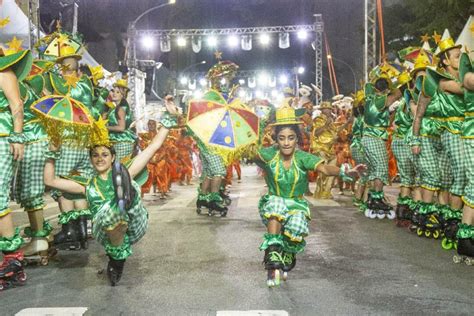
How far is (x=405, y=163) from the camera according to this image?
8.09 metres

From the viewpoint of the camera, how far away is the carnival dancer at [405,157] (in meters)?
7.78

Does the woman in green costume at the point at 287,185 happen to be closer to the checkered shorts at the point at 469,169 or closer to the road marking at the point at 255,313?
the road marking at the point at 255,313

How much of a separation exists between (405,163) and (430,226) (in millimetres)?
1286

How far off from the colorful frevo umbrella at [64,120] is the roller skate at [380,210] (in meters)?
4.97

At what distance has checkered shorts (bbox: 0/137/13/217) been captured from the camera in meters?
4.99

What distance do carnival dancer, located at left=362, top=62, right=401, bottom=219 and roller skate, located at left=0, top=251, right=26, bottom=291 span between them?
5.43m

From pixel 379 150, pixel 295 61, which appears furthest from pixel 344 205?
pixel 295 61

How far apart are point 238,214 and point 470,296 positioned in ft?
18.1

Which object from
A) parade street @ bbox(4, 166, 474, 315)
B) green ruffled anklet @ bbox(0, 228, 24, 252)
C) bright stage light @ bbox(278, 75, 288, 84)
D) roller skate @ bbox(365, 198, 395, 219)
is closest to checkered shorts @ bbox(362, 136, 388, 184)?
roller skate @ bbox(365, 198, 395, 219)

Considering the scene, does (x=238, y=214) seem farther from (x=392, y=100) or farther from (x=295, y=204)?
(x=295, y=204)

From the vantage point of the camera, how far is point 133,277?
17.5ft

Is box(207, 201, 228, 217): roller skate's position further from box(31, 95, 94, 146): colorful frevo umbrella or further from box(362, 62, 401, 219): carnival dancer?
box(31, 95, 94, 146): colorful frevo umbrella

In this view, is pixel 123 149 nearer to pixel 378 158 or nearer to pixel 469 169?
pixel 378 158

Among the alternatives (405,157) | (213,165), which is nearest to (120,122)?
(213,165)
